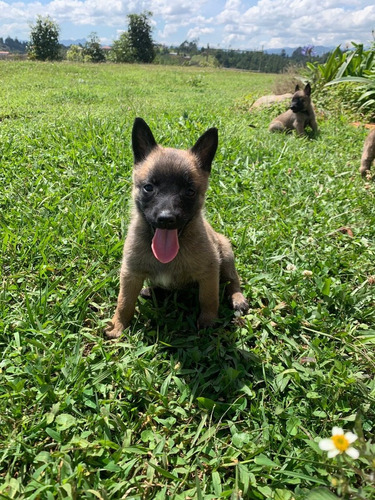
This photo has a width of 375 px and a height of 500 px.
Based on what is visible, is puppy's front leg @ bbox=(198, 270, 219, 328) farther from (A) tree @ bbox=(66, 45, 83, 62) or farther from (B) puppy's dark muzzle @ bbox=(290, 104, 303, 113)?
(A) tree @ bbox=(66, 45, 83, 62)

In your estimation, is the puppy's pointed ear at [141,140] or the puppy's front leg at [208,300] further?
the puppy's pointed ear at [141,140]

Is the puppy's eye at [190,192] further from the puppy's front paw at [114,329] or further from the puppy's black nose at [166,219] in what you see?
the puppy's front paw at [114,329]

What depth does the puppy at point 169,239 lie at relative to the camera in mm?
2420

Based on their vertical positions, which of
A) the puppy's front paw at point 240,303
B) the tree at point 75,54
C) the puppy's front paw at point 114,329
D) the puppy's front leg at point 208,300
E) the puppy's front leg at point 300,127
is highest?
the puppy's front leg at point 208,300

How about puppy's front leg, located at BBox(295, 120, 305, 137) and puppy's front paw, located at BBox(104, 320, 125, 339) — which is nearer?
puppy's front paw, located at BBox(104, 320, 125, 339)

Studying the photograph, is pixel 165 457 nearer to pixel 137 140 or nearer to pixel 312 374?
pixel 312 374

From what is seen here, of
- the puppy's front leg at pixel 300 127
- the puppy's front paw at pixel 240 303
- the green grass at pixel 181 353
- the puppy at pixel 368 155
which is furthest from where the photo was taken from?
the puppy's front leg at pixel 300 127

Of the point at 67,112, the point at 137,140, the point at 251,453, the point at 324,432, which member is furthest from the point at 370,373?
the point at 67,112

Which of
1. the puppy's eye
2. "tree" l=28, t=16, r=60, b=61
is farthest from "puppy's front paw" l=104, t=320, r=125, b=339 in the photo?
"tree" l=28, t=16, r=60, b=61

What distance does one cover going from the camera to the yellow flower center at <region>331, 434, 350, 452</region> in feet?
3.32

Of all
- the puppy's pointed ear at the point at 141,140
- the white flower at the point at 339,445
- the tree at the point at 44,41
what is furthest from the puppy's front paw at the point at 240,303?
the tree at the point at 44,41

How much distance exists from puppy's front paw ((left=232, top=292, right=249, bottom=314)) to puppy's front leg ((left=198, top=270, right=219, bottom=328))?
0.19 metres

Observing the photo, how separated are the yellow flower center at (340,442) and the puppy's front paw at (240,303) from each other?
1708 mm

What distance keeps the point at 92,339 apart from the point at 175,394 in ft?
2.18
